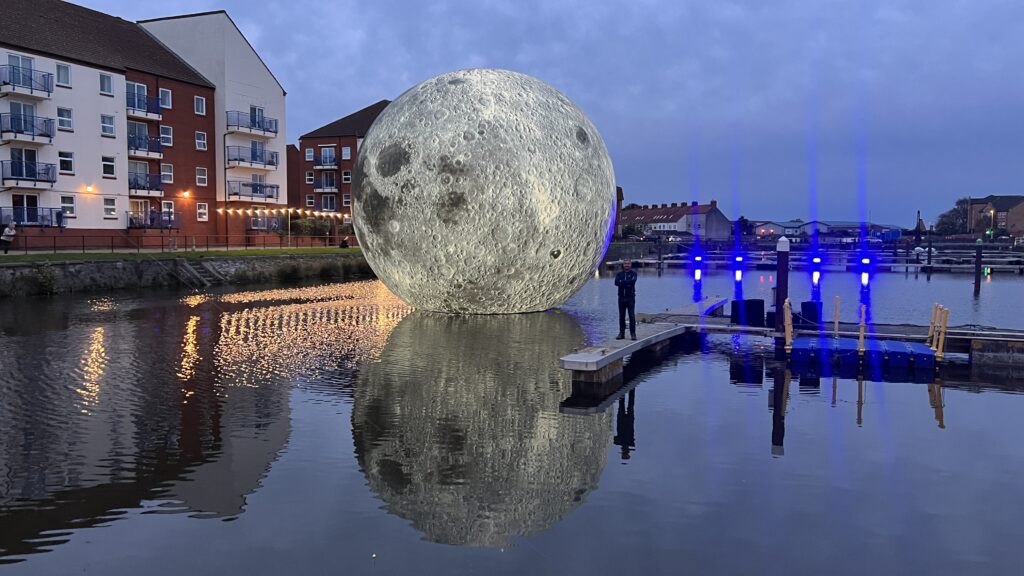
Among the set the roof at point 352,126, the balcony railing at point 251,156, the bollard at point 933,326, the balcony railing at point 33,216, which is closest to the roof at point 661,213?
the roof at point 352,126

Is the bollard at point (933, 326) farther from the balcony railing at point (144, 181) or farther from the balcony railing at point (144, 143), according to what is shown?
the balcony railing at point (144, 143)

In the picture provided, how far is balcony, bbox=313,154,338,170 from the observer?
72.9 meters

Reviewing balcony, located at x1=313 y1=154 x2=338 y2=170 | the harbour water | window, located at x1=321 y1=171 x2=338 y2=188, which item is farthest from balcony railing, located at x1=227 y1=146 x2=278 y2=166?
the harbour water

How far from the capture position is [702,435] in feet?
31.6

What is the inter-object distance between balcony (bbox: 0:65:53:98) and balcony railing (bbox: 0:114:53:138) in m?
1.21

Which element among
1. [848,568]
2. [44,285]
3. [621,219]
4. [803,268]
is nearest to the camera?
[848,568]

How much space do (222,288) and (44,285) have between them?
6618 millimetres

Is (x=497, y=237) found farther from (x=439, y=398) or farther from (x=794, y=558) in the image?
(x=794, y=558)

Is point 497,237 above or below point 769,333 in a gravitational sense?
above

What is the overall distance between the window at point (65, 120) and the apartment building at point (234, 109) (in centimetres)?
1045

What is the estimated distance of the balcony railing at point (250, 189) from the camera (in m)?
54.2

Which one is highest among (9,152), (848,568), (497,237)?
(9,152)

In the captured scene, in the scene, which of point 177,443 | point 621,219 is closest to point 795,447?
point 177,443

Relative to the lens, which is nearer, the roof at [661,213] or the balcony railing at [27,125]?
the balcony railing at [27,125]
